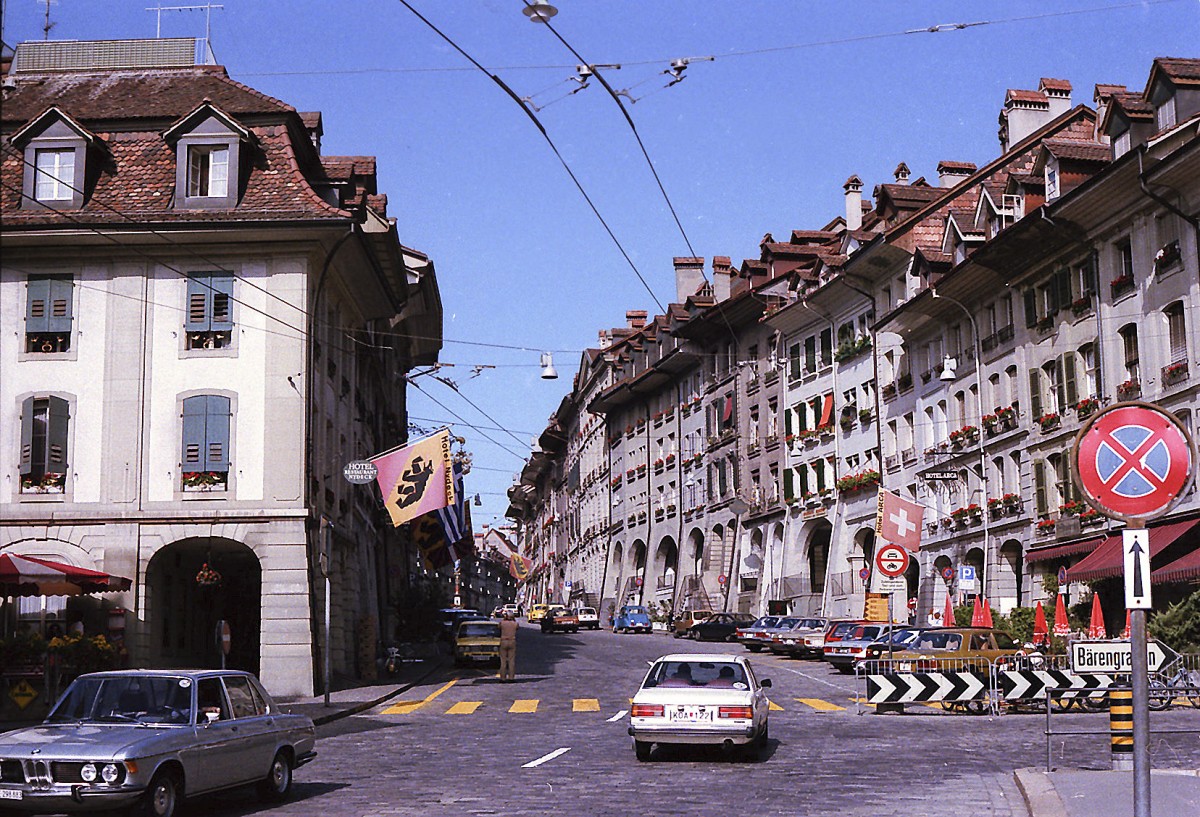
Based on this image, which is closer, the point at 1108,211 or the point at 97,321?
the point at 97,321

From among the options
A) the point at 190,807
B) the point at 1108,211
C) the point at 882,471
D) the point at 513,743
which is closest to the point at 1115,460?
the point at 190,807

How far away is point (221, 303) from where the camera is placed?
35.2 m

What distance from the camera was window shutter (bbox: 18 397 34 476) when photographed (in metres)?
34.7

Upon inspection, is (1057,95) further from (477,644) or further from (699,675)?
(699,675)

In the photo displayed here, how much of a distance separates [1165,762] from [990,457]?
32.8 m

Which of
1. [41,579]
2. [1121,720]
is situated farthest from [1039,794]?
[41,579]

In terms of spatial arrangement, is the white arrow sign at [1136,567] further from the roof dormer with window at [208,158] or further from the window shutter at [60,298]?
the window shutter at [60,298]

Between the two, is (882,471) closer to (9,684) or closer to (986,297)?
(986,297)

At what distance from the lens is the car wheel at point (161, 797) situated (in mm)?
13266

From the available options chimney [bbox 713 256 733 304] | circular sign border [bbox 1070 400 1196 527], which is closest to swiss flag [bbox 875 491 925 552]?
circular sign border [bbox 1070 400 1196 527]

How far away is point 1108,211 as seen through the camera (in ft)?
136

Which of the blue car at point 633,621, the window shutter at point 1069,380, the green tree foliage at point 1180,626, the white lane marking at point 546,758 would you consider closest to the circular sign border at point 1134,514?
the white lane marking at point 546,758

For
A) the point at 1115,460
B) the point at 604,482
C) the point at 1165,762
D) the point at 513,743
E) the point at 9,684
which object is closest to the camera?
the point at 1115,460

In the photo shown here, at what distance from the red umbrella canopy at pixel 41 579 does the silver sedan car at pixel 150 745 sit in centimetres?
1225
